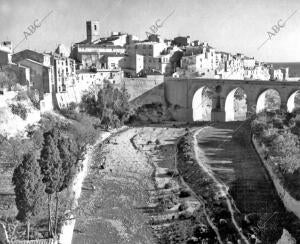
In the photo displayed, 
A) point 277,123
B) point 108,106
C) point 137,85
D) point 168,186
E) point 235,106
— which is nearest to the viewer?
point 168,186

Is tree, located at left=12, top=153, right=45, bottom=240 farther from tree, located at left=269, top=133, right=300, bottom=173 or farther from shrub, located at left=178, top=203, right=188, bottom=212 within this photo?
tree, located at left=269, top=133, right=300, bottom=173

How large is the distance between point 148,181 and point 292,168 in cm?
891

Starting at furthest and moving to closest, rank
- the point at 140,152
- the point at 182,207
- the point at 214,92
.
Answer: the point at 214,92, the point at 140,152, the point at 182,207

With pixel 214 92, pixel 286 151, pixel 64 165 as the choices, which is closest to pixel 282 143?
pixel 286 151

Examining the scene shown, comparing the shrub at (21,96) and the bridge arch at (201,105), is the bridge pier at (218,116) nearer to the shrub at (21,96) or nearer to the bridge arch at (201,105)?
the bridge arch at (201,105)

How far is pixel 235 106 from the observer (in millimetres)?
59219

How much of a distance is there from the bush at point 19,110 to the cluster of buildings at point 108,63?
19.1ft

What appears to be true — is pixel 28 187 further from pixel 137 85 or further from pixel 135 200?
pixel 137 85

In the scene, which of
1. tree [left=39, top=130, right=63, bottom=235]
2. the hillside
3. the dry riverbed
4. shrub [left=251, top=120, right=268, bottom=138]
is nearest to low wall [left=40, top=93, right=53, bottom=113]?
the hillside

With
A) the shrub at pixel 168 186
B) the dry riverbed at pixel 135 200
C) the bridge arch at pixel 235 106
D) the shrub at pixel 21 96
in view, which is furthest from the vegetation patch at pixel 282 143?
Answer: the shrub at pixel 21 96

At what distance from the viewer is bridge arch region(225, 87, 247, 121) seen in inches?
1928

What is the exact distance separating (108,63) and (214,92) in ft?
47.0

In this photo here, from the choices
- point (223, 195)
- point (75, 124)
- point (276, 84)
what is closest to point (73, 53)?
point (75, 124)

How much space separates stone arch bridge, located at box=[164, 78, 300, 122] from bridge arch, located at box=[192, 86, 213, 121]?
637 millimetres
